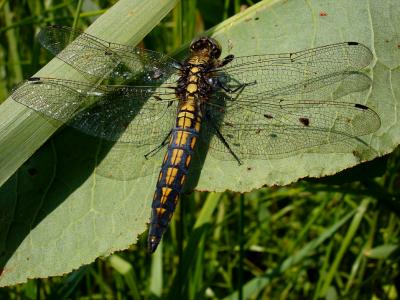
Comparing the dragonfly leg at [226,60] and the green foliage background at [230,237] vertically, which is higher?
the dragonfly leg at [226,60]

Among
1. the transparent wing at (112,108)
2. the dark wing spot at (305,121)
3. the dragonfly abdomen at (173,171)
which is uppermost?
the transparent wing at (112,108)

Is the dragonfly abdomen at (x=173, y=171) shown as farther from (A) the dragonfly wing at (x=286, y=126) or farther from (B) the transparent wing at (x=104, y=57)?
(B) the transparent wing at (x=104, y=57)

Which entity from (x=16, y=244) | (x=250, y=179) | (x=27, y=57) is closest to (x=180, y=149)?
(x=250, y=179)

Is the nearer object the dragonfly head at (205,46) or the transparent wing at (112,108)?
the transparent wing at (112,108)

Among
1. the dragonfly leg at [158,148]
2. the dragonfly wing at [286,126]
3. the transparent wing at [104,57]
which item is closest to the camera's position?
the dragonfly wing at [286,126]

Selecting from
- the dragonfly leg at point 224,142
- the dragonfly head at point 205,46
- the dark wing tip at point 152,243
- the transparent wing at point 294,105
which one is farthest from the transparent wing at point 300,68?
the dark wing tip at point 152,243

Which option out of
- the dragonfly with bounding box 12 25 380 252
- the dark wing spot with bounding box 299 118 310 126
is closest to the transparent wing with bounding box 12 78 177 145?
the dragonfly with bounding box 12 25 380 252

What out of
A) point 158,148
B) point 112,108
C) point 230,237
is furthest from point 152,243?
point 230,237

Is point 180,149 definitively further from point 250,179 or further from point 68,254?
point 68,254
